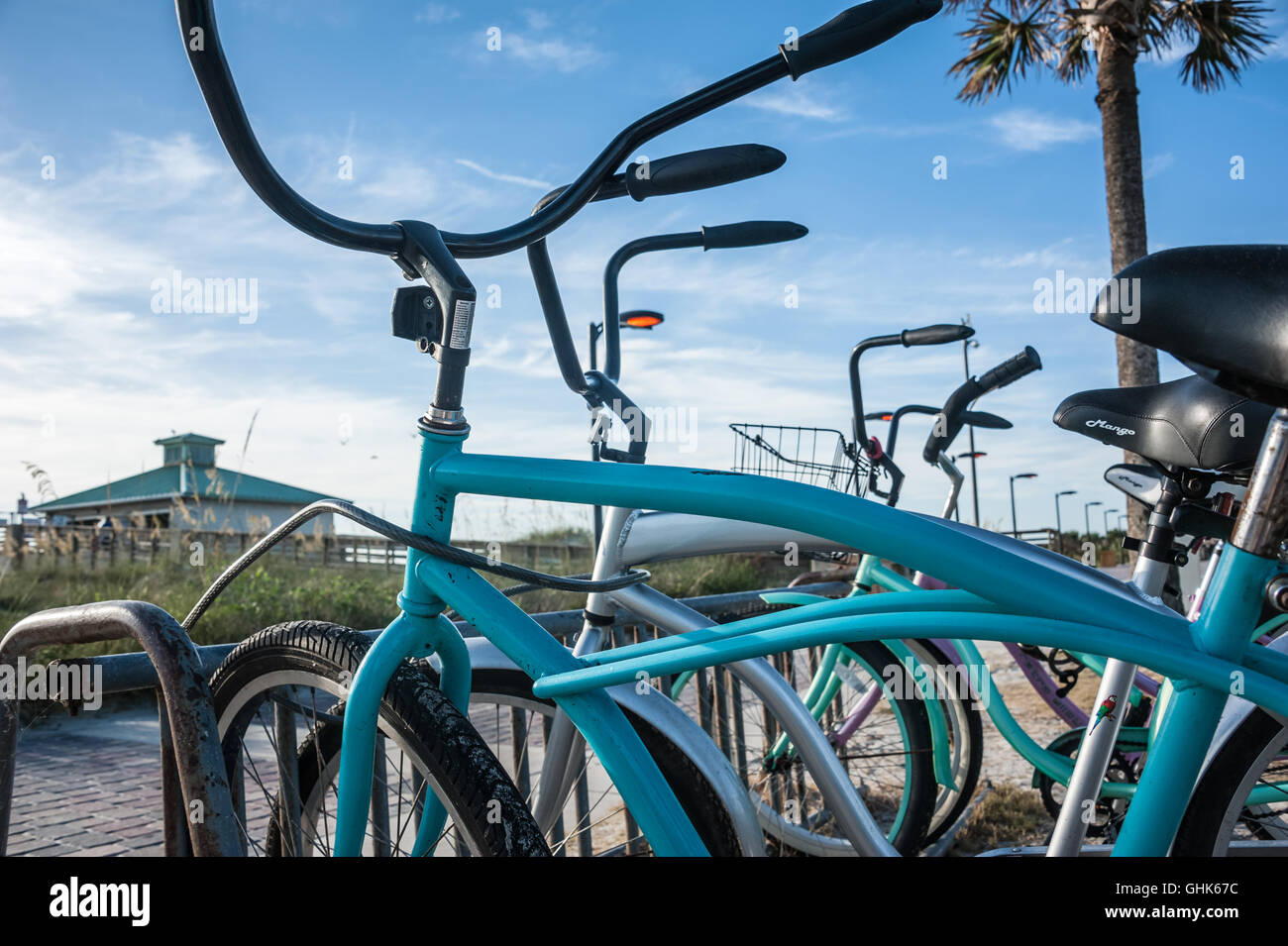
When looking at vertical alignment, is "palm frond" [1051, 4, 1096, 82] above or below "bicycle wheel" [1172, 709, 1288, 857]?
above

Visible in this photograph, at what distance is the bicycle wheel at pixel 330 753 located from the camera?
1.27 metres

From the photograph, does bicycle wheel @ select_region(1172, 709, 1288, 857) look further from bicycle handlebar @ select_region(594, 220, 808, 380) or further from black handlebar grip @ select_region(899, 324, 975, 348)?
black handlebar grip @ select_region(899, 324, 975, 348)

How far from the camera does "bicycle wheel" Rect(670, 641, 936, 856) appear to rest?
321 centimetres

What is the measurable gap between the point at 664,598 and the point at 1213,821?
1.10m

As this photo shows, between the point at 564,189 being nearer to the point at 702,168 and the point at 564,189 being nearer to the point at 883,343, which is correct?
the point at 702,168

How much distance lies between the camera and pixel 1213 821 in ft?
5.82

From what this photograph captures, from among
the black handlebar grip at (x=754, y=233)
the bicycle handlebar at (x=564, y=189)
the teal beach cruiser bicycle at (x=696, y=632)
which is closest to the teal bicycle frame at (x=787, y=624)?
the teal beach cruiser bicycle at (x=696, y=632)

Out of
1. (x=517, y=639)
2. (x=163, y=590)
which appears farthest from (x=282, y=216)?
(x=163, y=590)

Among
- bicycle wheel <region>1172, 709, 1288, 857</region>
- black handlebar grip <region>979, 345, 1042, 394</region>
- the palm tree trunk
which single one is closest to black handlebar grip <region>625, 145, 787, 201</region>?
bicycle wheel <region>1172, 709, 1288, 857</region>

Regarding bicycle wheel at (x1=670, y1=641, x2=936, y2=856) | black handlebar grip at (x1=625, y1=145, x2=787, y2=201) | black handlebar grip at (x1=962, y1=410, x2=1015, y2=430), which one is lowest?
bicycle wheel at (x1=670, y1=641, x2=936, y2=856)

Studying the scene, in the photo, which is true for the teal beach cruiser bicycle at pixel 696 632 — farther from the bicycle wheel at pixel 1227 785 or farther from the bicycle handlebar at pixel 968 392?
the bicycle handlebar at pixel 968 392

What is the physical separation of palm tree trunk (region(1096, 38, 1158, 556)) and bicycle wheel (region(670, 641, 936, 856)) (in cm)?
503

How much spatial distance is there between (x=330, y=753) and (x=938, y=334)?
7.49 feet

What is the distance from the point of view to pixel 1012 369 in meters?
3.29
